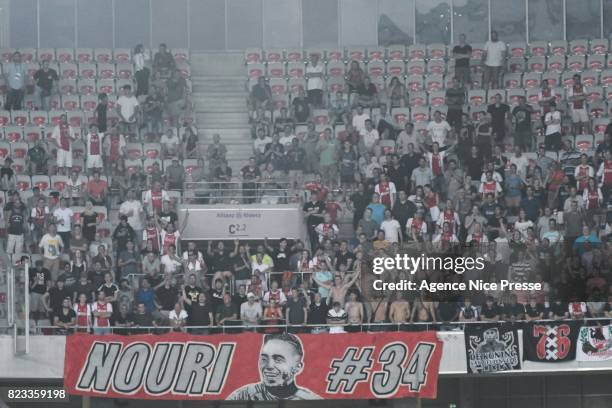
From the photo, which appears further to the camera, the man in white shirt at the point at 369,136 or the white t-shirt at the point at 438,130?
the white t-shirt at the point at 438,130

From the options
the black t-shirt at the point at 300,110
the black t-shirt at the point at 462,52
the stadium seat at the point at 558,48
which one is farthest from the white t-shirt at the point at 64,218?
the stadium seat at the point at 558,48

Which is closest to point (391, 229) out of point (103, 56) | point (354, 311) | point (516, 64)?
point (354, 311)

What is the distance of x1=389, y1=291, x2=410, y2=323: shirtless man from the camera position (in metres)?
26.2

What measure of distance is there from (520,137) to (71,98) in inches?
398

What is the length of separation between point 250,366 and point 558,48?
544 inches

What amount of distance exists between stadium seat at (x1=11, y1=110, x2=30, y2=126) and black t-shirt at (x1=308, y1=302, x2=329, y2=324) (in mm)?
9949

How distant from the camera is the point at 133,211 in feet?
94.9

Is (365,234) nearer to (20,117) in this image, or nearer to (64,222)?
(64,222)

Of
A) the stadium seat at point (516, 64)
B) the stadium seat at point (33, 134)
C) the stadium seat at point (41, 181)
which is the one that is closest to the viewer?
the stadium seat at point (41, 181)

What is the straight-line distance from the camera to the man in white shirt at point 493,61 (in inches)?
1356

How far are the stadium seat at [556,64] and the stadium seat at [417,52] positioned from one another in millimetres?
2952

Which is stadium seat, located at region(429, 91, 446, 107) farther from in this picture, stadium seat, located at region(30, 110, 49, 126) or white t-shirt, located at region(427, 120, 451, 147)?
stadium seat, located at region(30, 110, 49, 126)

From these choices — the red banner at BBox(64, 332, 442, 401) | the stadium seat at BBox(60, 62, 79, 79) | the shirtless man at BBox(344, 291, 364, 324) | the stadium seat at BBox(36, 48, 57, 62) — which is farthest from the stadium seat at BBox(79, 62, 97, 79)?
the shirtless man at BBox(344, 291, 364, 324)

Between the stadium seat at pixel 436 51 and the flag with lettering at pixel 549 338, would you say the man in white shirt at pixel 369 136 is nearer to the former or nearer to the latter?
the stadium seat at pixel 436 51
